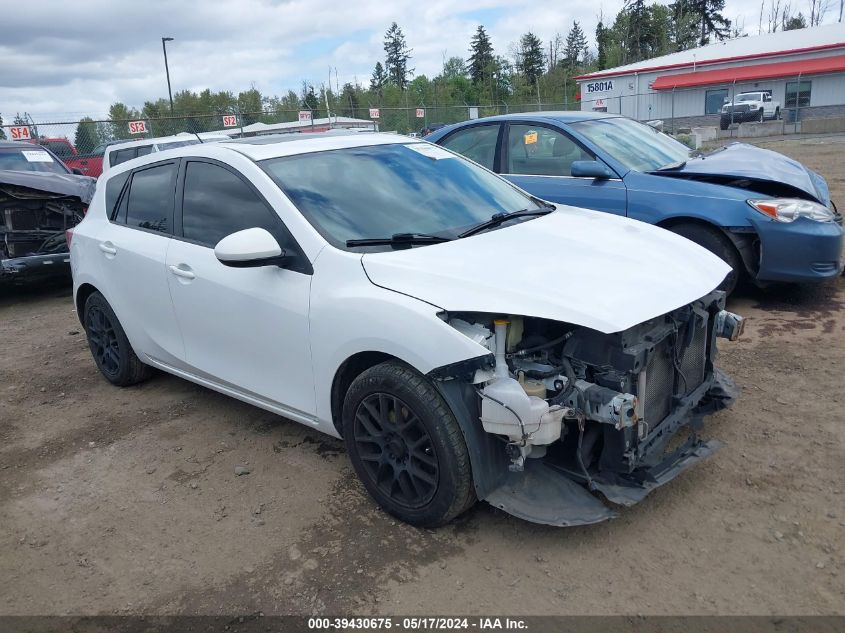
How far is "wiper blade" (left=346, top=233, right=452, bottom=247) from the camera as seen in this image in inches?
128

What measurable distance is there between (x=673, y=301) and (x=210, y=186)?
2.60 metres

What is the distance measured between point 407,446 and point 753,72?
43.2 metres

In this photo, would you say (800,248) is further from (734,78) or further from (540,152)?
(734,78)

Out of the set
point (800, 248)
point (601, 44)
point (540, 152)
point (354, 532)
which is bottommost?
point (354, 532)

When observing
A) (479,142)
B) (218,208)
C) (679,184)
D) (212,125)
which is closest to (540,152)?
(479,142)

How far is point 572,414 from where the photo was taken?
276cm

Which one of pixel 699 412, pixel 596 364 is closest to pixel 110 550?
pixel 596 364

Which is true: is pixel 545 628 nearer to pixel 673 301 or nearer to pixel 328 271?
pixel 673 301

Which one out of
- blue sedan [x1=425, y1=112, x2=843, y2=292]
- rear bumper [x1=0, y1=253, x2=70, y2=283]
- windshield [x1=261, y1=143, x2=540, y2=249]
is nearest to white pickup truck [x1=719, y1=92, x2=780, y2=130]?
blue sedan [x1=425, y1=112, x2=843, y2=292]

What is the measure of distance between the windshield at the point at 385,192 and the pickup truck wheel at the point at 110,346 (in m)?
2.06

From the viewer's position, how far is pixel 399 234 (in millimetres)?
3324

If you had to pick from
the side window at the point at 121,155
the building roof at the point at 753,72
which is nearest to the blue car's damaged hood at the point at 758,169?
the side window at the point at 121,155

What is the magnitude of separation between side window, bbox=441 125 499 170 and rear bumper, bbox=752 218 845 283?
2.52 meters

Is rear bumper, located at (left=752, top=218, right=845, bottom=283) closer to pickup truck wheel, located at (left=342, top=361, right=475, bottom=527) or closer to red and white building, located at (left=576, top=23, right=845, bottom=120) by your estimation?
pickup truck wheel, located at (left=342, top=361, right=475, bottom=527)
